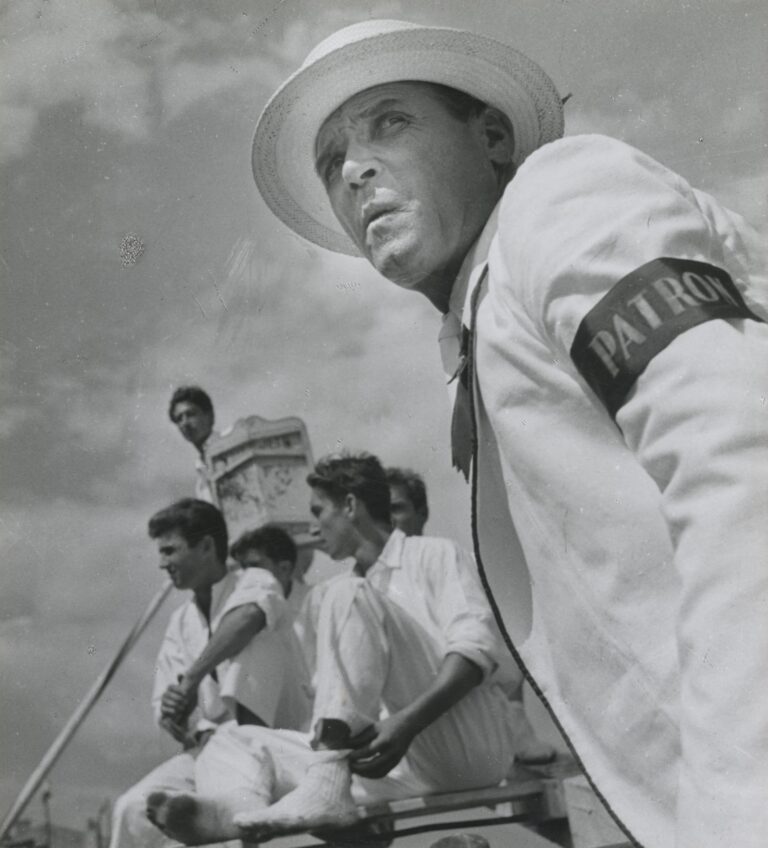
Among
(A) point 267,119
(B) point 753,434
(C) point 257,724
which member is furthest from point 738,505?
(C) point 257,724

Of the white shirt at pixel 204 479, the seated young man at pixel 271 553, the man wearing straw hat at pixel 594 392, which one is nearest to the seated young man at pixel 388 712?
the seated young man at pixel 271 553

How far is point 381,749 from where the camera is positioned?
2264 millimetres

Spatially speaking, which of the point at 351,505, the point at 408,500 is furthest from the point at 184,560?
the point at 408,500

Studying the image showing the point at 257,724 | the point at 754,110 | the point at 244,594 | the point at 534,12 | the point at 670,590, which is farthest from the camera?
the point at 244,594

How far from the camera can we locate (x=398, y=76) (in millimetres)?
1347

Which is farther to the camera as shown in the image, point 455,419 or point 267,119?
point 267,119

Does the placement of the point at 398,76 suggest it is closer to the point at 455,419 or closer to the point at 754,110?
the point at 455,419

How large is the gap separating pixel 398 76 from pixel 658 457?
2.75 feet

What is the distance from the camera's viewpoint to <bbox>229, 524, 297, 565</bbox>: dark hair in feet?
10.2

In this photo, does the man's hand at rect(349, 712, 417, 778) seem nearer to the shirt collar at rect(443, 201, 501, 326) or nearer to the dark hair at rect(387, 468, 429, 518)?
the dark hair at rect(387, 468, 429, 518)

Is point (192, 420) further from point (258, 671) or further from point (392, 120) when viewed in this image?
point (392, 120)

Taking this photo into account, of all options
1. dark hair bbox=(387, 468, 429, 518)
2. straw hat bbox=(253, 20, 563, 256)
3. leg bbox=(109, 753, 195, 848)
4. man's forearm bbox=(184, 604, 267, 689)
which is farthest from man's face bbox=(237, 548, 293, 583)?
straw hat bbox=(253, 20, 563, 256)

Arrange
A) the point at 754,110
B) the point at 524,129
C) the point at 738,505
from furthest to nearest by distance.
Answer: the point at 754,110, the point at 524,129, the point at 738,505

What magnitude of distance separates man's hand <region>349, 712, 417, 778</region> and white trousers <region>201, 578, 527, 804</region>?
4 centimetres
